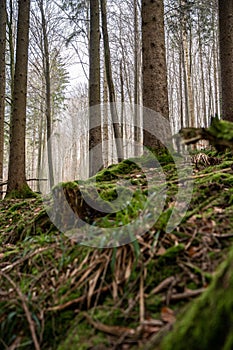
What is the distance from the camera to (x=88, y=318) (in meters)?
1.42

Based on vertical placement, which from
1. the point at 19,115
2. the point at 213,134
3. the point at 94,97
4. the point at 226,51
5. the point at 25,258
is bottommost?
the point at 25,258

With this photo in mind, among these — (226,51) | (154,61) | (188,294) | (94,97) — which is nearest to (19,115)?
(94,97)

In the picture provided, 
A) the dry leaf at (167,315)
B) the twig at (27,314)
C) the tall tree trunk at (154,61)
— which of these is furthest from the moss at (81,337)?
the tall tree trunk at (154,61)

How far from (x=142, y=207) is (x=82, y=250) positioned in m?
0.51

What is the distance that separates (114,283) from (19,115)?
5.68 meters

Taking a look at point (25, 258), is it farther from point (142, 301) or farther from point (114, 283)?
point (142, 301)

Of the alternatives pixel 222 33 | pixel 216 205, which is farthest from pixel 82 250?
pixel 222 33

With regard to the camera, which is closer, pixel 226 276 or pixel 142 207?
pixel 226 276

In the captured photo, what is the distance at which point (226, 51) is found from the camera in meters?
5.27

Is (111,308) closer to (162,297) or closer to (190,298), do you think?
(162,297)

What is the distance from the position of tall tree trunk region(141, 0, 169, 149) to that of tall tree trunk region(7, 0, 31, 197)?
3048 millimetres

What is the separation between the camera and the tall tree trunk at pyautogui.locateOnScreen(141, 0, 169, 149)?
190 inches

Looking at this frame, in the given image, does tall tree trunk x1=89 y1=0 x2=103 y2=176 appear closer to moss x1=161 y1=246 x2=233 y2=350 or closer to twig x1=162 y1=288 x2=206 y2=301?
twig x1=162 y1=288 x2=206 y2=301

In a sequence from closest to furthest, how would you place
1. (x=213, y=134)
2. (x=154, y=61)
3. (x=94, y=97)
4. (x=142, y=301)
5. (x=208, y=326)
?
(x=208, y=326) < (x=142, y=301) < (x=213, y=134) < (x=154, y=61) < (x=94, y=97)
